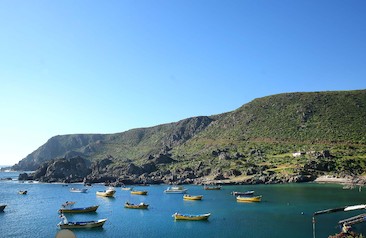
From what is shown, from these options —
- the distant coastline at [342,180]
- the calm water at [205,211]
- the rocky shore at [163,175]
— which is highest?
the rocky shore at [163,175]

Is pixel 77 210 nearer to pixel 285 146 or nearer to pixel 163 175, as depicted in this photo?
pixel 163 175

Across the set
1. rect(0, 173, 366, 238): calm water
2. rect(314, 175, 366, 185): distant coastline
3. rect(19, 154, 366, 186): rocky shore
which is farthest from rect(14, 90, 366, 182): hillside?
rect(0, 173, 366, 238): calm water

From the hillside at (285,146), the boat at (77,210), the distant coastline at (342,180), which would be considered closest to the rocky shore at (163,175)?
the distant coastline at (342,180)

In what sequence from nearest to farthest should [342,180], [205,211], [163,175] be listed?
[205,211] → [342,180] → [163,175]

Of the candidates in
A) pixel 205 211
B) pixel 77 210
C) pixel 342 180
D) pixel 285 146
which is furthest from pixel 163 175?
pixel 205 211

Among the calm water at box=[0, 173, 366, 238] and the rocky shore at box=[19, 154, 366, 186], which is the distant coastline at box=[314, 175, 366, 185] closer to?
the rocky shore at box=[19, 154, 366, 186]

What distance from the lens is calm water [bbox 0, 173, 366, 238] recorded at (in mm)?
52756

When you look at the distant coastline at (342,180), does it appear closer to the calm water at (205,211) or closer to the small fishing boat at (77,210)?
the calm water at (205,211)

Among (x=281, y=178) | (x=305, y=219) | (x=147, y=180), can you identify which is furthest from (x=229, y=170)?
(x=305, y=219)

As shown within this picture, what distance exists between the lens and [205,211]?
73000mm

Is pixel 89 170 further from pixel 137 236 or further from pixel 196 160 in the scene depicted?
pixel 137 236

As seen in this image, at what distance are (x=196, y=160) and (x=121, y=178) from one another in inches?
1508

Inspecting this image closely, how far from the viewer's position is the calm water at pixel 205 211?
5276 centimetres

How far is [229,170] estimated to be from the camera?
13862cm
